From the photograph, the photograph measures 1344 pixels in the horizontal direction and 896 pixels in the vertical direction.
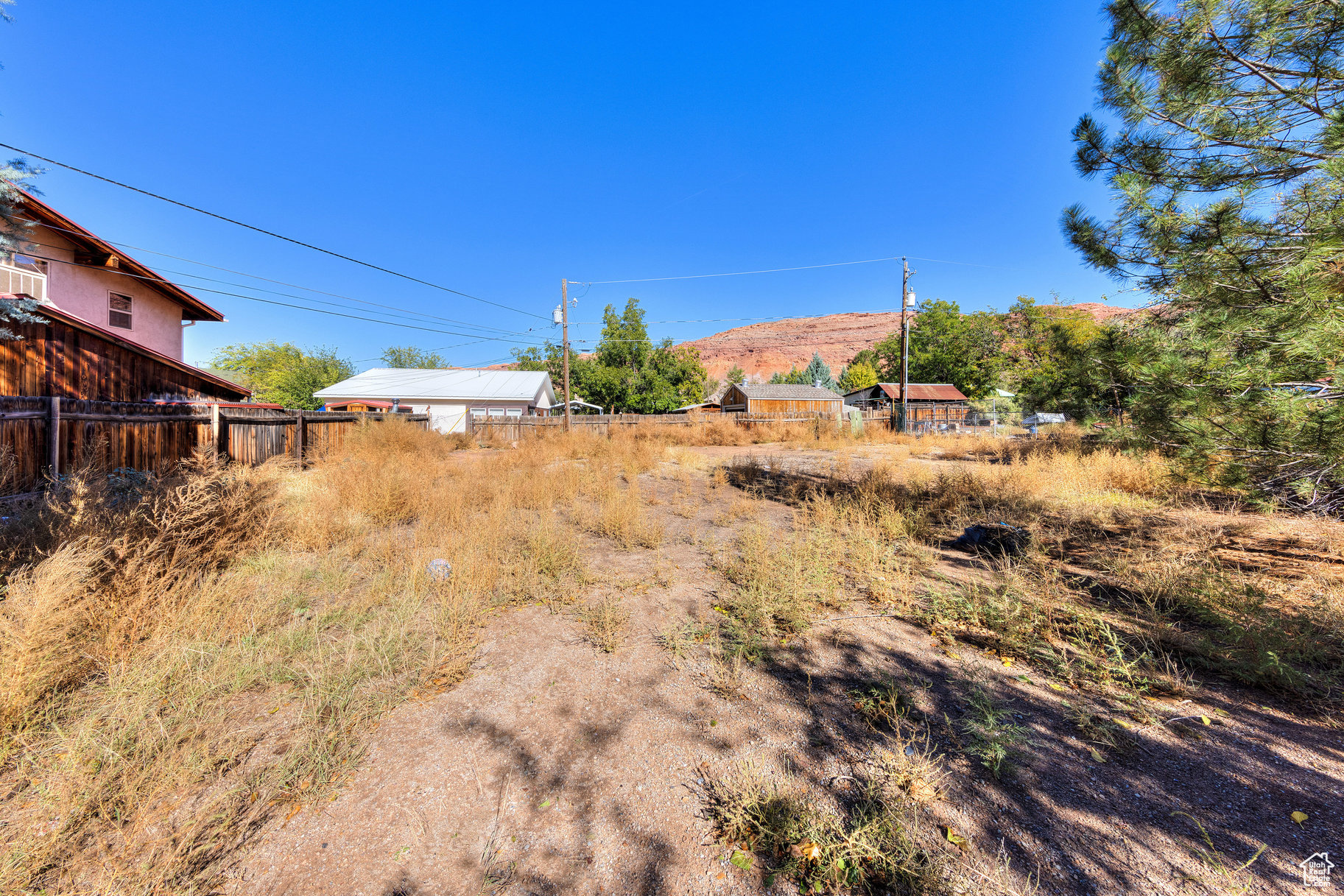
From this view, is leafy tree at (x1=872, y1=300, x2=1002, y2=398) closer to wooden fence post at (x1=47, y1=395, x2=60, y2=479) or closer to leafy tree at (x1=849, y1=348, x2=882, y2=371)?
leafy tree at (x1=849, y1=348, x2=882, y2=371)

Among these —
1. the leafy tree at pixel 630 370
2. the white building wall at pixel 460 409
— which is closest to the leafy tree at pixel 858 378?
the leafy tree at pixel 630 370

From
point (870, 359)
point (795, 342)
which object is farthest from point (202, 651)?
point (795, 342)

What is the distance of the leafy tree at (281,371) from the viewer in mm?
45031

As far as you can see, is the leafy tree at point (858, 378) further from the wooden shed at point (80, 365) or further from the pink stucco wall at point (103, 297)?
the wooden shed at point (80, 365)

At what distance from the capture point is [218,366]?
52.5 metres

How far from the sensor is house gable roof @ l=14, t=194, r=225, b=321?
10.5 m

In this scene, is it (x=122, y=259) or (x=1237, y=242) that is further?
(x=122, y=259)

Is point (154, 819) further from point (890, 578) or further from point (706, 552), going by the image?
point (890, 578)

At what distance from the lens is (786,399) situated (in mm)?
38656

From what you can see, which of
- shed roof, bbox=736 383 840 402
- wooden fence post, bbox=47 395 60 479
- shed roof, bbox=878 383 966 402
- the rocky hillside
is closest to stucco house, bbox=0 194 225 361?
wooden fence post, bbox=47 395 60 479

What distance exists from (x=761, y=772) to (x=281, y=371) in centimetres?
6323

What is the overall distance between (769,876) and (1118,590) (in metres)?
4.47

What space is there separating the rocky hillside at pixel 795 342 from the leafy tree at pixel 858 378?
27.9m

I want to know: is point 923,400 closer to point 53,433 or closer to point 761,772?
point 761,772
